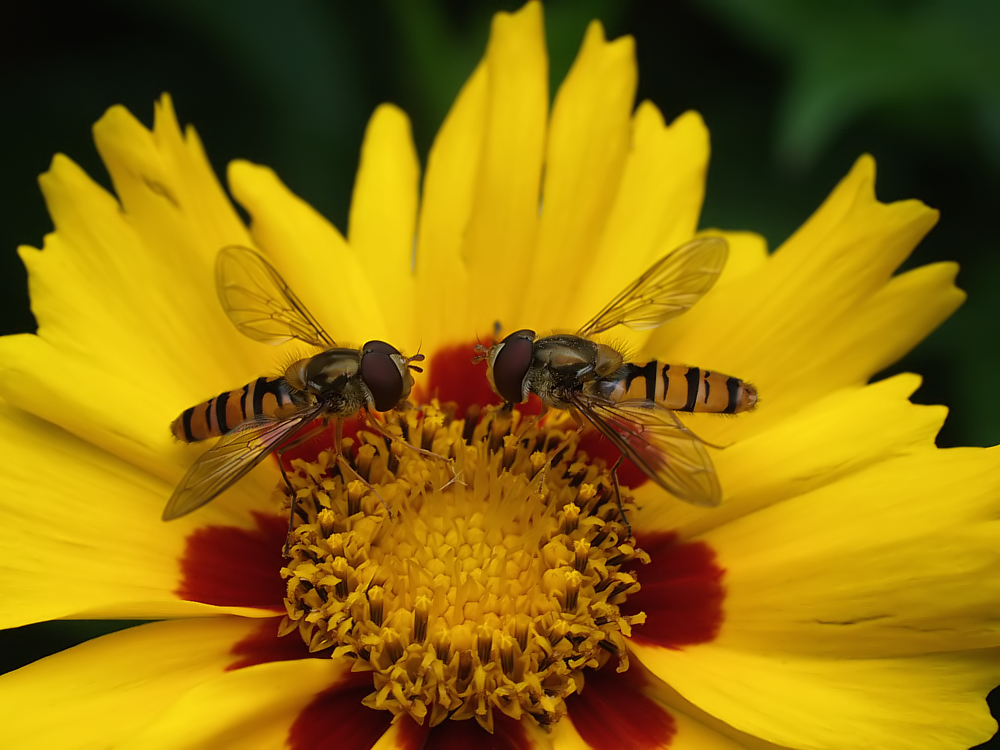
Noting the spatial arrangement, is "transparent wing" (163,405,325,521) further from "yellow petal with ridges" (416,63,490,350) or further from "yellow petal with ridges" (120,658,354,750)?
"yellow petal with ridges" (416,63,490,350)

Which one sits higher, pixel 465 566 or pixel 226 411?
pixel 226 411

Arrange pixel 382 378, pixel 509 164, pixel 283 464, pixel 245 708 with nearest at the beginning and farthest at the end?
pixel 245 708
pixel 382 378
pixel 283 464
pixel 509 164

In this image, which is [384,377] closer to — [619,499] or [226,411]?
[226,411]

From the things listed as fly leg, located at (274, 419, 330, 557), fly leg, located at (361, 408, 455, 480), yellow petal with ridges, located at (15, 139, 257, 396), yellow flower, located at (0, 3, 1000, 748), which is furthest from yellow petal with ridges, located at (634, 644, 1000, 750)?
yellow petal with ridges, located at (15, 139, 257, 396)

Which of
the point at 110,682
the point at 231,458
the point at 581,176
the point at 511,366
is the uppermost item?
the point at 581,176

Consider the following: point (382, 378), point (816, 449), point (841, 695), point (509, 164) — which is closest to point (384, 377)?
point (382, 378)

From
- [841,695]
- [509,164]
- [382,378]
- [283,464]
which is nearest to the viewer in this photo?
[841,695]

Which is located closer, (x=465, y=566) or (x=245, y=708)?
(x=245, y=708)
